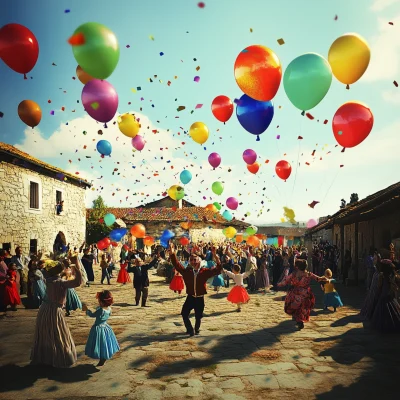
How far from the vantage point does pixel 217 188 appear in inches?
596

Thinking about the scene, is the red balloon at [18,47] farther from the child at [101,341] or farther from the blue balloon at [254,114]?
the child at [101,341]

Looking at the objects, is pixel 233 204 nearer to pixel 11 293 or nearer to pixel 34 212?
pixel 34 212

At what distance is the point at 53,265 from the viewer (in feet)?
18.2

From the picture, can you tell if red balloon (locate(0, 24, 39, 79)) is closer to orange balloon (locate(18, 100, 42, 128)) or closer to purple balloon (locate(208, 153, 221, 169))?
orange balloon (locate(18, 100, 42, 128))

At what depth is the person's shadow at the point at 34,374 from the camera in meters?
4.62

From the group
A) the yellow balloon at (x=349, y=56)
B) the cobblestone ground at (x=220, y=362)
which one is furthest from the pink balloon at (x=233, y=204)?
the yellow balloon at (x=349, y=56)

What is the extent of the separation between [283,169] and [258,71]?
17.5ft

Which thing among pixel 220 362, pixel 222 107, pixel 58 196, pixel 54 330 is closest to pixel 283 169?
pixel 222 107

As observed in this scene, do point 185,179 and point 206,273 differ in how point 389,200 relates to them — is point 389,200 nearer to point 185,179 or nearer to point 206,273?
point 206,273

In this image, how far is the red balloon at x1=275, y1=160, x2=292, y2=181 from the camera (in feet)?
37.5

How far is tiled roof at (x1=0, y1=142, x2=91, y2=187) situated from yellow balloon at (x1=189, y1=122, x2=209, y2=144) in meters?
8.00

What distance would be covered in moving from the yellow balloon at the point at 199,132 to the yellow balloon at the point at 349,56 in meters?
4.91

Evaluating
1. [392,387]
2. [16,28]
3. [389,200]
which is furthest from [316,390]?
[16,28]

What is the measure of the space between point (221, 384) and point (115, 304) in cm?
658
